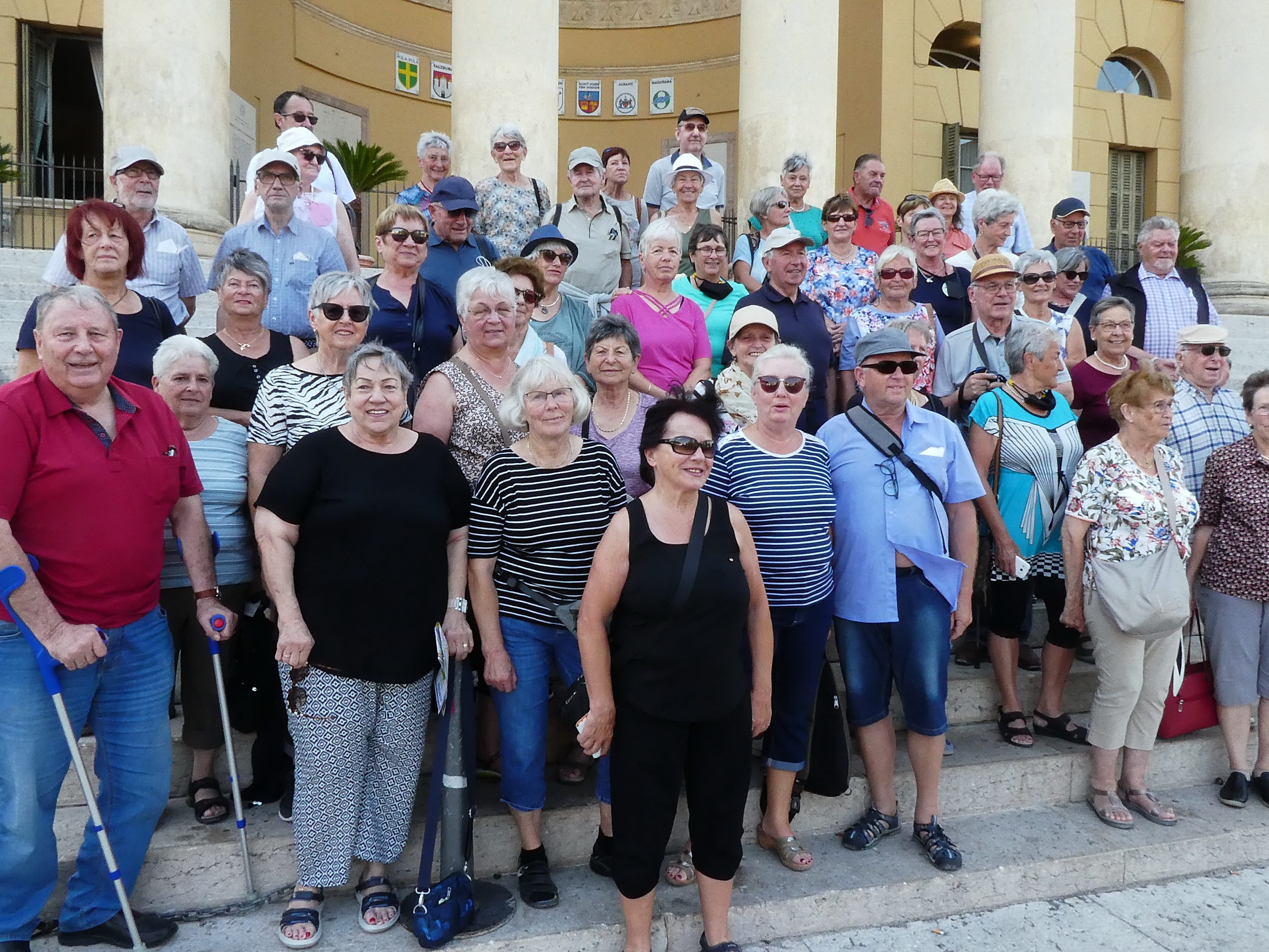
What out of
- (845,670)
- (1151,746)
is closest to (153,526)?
(845,670)

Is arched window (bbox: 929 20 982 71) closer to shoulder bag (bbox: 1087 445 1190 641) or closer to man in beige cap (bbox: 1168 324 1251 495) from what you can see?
man in beige cap (bbox: 1168 324 1251 495)

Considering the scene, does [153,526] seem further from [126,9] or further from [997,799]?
[126,9]

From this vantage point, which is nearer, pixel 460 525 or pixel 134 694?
pixel 134 694

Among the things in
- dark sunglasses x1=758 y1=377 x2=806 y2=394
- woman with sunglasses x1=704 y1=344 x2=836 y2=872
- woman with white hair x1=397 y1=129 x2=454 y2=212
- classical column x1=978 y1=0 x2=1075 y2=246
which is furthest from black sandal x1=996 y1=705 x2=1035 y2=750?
classical column x1=978 y1=0 x2=1075 y2=246

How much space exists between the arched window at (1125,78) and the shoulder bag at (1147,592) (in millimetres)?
16266

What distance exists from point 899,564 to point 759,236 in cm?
355

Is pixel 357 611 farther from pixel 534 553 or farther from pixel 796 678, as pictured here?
pixel 796 678

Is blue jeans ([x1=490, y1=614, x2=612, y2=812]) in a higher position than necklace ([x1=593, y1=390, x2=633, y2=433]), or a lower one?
lower

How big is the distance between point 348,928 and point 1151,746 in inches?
146

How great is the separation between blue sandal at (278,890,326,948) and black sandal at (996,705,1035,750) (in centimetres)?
338

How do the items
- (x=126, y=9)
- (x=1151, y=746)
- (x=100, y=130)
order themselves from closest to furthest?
(x=1151, y=746)
(x=126, y=9)
(x=100, y=130)

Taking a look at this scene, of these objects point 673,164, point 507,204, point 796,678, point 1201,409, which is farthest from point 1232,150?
point 796,678

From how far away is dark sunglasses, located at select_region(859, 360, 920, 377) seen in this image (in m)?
4.10

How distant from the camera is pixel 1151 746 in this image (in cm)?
470
